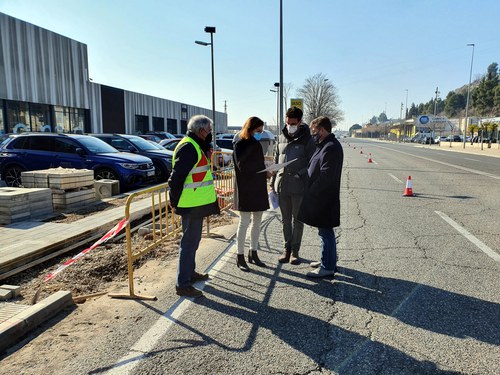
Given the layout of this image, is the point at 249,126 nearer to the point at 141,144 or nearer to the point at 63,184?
the point at 63,184

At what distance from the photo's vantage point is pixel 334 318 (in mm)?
3520

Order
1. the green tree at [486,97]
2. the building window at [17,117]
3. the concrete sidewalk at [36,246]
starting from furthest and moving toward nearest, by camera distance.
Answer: the green tree at [486,97] < the building window at [17,117] < the concrete sidewalk at [36,246]

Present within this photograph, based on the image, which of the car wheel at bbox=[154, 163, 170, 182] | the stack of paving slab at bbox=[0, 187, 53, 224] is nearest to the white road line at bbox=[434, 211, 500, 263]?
the stack of paving slab at bbox=[0, 187, 53, 224]

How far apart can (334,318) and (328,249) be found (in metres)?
1.08

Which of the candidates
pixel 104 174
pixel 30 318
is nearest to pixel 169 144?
pixel 104 174

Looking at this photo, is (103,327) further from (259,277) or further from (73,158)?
(73,158)

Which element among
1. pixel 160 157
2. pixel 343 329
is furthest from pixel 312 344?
pixel 160 157

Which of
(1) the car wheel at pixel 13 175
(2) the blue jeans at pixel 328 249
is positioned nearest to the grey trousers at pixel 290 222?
(2) the blue jeans at pixel 328 249

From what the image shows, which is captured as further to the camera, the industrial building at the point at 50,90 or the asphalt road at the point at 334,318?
the industrial building at the point at 50,90

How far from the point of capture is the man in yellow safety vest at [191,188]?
12.7 ft

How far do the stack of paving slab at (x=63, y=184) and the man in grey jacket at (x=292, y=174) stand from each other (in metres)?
5.49

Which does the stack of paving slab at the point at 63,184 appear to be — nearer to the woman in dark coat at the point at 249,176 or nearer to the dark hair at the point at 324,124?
the woman in dark coat at the point at 249,176

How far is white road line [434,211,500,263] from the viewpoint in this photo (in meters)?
5.28

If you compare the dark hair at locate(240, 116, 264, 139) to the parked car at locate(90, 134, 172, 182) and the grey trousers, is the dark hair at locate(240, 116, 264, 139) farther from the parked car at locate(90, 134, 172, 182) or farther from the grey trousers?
the parked car at locate(90, 134, 172, 182)
